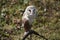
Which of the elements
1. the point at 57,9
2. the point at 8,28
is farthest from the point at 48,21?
the point at 8,28

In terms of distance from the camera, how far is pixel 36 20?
6.19 meters

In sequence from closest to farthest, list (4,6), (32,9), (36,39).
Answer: (32,9), (36,39), (4,6)

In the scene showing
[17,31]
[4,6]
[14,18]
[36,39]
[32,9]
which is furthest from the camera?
[4,6]

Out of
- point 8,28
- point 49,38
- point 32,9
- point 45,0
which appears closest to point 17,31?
point 8,28

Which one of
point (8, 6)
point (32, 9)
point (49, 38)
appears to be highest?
point (32, 9)

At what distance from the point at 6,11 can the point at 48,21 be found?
1114 mm

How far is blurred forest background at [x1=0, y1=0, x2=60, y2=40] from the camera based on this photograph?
5793 mm

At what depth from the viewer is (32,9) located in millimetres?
4117

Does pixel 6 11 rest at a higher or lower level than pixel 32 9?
lower

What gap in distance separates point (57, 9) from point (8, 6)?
4.14 ft

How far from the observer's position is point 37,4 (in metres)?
6.69

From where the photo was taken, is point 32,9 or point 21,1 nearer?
point 32,9

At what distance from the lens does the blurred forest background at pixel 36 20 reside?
5793mm

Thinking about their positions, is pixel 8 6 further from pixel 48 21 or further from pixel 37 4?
pixel 48 21
